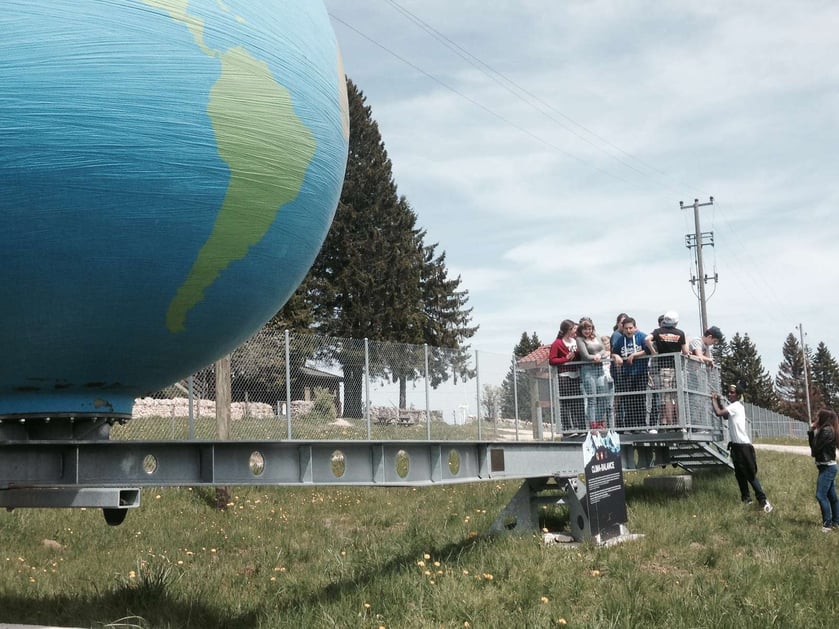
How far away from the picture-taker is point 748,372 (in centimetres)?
8719

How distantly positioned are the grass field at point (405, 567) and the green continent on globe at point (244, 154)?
2789mm

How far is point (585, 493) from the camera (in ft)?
30.1

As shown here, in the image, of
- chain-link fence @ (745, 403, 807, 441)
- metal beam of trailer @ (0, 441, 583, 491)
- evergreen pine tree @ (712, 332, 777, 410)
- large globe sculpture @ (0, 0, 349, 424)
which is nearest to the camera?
large globe sculpture @ (0, 0, 349, 424)

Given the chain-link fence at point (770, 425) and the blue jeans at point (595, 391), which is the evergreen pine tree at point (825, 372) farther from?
the blue jeans at point (595, 391)

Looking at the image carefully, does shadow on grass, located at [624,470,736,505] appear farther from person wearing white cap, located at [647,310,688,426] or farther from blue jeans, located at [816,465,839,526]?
blue jeans, located at [816,465,839,526]

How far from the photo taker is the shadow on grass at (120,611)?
6406 millimetres

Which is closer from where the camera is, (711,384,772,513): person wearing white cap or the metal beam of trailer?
the metal beam of trailer

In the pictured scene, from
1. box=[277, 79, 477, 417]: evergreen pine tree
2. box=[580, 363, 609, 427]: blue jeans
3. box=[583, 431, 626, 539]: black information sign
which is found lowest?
box=[583, 431, 626, 539]: black information sign

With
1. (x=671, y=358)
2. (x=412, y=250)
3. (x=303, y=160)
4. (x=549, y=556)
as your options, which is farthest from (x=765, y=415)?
(x=303, y=160)

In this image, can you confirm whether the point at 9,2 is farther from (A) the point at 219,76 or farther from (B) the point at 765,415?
(B) the point at 765,415

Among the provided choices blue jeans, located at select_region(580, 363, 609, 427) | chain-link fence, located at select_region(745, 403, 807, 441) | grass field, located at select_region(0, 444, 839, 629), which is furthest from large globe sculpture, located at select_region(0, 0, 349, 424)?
chain-link fence, located at select_region(745, 403, 807, 441)

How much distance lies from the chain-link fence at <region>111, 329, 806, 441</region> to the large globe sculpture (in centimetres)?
566

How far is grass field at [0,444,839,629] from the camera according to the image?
253 inches

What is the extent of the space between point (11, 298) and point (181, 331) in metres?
0.73
